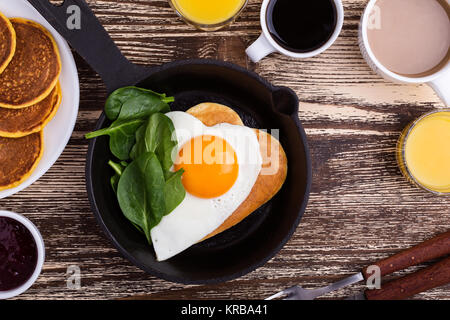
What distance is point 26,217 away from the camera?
1.30 meters

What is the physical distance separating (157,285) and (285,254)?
0.42m

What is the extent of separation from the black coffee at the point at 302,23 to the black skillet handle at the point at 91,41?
0.42 m

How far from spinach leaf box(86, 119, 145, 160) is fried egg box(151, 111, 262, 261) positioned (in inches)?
4.6

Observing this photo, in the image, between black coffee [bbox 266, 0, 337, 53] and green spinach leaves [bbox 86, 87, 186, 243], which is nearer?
green spinach leaves [bbox 86, 87, 186, 243]

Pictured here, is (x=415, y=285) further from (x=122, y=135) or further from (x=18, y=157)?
(x=18, y=157)

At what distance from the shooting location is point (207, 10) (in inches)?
49.8

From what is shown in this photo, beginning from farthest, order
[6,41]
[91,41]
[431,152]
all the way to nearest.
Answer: [431,152], [6,41], [91,41]

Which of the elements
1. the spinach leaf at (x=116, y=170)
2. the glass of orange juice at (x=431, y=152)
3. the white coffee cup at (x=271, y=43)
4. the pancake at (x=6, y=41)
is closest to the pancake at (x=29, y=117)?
the pancake at (x=6, y=41)

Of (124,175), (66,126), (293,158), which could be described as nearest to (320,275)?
(293,158)

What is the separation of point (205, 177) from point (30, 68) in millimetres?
604

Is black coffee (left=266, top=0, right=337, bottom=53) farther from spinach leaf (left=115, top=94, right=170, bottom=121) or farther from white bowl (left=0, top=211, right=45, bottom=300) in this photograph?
white bowl (left=0, top=211, right=45, bottom=300)

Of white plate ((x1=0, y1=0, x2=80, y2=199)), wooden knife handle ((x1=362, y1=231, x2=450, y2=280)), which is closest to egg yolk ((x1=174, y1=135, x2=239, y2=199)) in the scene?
white plate ((x1=0, y1=0, x2=80, y2=199))

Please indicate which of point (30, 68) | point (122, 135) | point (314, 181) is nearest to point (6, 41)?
point (30, 68)

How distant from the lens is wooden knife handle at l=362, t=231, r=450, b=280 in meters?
1.31
